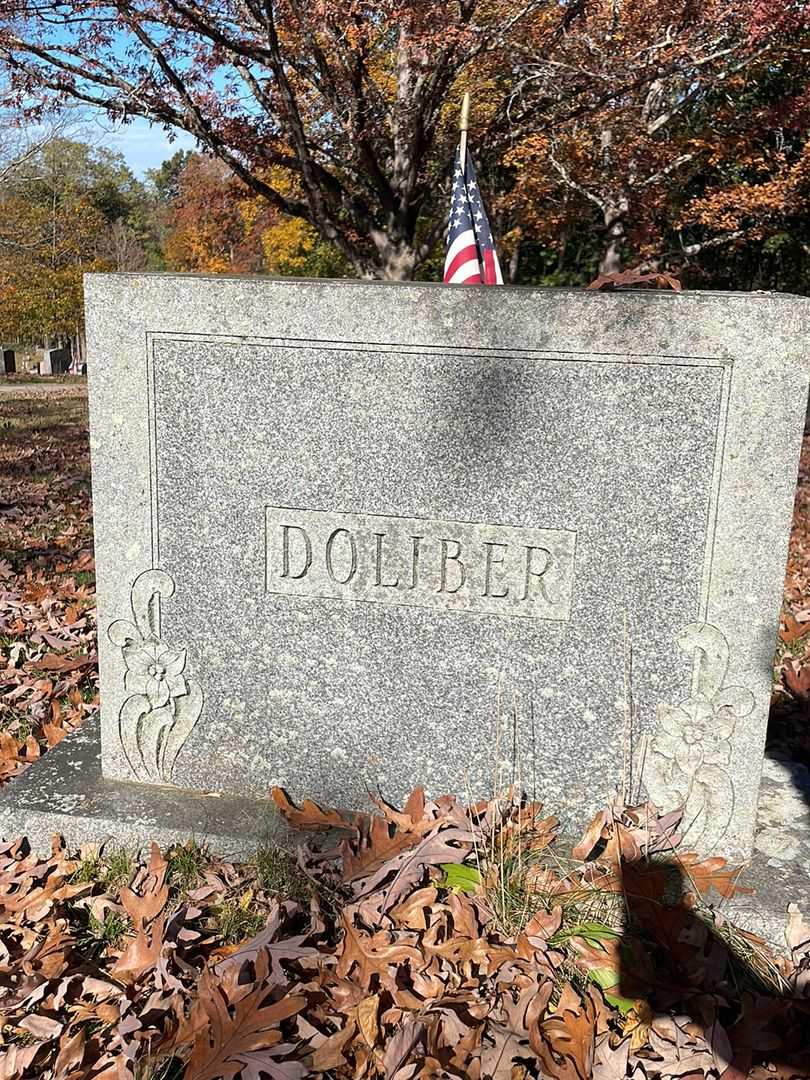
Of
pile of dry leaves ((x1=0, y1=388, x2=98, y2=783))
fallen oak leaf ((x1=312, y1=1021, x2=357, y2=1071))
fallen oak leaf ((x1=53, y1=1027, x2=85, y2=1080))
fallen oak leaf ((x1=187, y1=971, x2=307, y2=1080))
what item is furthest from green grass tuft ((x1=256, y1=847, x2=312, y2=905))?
pile of dry leaves ((x1=0, y1=388, x2=98, y2=783))

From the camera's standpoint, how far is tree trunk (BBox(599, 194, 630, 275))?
49.0ft

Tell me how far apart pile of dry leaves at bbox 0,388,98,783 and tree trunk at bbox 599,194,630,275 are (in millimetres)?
9750

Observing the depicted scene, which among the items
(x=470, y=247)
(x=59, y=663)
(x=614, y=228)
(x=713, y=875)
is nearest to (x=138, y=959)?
(x=713, y=875)

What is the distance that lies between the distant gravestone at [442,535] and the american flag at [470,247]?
2115 mm

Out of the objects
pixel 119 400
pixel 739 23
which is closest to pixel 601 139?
pixel 739 23

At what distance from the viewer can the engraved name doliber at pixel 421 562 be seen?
102 inches

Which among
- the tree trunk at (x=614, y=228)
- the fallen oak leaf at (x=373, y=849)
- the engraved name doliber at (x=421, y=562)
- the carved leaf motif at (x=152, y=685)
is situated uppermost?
the tree trunk at (x=614, y=228)

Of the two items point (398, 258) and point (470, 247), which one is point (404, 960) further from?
point (398, 258)

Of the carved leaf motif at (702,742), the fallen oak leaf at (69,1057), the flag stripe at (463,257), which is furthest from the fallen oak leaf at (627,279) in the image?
the flag stripe at (463,257)

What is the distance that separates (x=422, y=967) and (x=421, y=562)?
3.41 feet

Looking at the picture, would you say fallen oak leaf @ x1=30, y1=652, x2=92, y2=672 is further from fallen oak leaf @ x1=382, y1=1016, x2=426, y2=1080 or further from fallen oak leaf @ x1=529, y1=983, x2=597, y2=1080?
fallen oak leaf @ x1=529, y1=983, x2=597, y2=1080

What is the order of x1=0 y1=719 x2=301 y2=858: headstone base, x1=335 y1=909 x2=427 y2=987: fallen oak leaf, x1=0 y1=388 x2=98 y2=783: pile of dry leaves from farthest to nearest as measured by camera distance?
x1=0 y1=388 x2=98 y2=783: pile of dry leaves, x1=0 y1=719 x2=301 y2=858: headstone base, x1=335 y1=909 x2=427 y2=987: fallen oak leaf

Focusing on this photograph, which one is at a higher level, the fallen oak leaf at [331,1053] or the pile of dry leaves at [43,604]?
the pile of dry leaves at [43,604]

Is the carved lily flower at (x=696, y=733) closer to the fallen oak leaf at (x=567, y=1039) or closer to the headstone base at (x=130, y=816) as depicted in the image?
the fallen oak leaf at (x=567, y=1039)
